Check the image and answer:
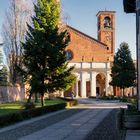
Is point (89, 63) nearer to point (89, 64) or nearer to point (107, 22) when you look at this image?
point (89, 64)

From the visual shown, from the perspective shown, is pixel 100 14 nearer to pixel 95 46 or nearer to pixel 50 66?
pixel 95 46

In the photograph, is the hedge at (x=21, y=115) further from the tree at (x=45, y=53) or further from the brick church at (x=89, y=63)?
the brick church at (x=89, y=63)

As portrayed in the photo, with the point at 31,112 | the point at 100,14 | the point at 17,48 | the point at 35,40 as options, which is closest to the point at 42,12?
the point at 35,40

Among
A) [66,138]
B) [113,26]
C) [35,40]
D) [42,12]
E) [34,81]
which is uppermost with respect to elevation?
[113,26]

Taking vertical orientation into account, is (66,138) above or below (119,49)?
below

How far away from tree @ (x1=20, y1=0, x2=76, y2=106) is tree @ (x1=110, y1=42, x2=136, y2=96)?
31477 mm

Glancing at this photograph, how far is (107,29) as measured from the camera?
9381 centimetres

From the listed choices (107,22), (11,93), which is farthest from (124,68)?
(107,22)

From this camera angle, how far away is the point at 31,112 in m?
26.1

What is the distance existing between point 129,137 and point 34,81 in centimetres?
2213

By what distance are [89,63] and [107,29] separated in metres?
10.00

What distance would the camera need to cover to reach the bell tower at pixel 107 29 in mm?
93500

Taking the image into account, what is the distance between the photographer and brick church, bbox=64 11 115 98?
3420 inches

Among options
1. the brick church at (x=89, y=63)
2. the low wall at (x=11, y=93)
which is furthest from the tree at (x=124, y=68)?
the low wall at (x=11, y=93)
